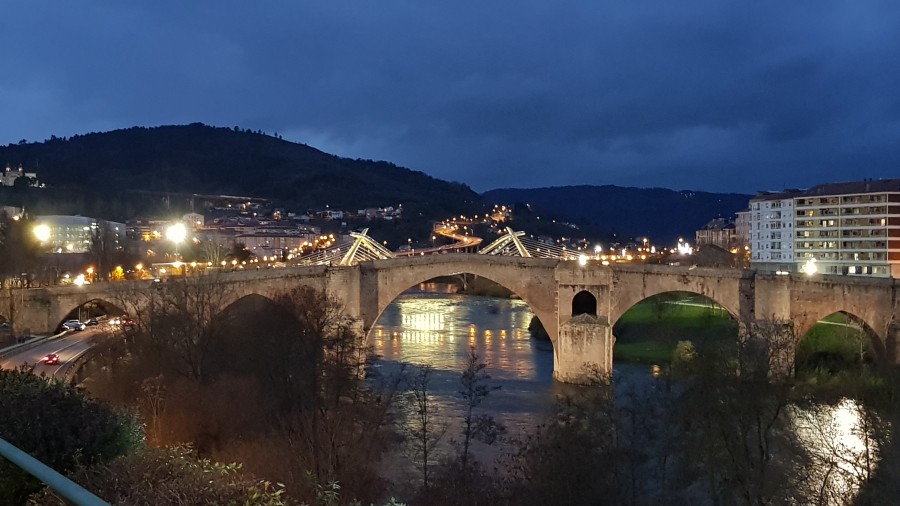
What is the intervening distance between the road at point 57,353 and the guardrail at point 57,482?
1645cm

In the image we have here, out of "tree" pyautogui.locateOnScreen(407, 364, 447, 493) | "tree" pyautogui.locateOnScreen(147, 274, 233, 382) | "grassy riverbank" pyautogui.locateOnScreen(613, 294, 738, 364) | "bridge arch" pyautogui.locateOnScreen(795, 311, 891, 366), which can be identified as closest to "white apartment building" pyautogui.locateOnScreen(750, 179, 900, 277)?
"grassy riverbank" pyautogui.locateOnScreen(613, 294, 738, 364)

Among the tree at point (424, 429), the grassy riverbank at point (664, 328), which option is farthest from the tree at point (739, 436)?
the grassy riverbank at point (664, 328)

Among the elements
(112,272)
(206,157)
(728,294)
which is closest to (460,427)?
(728,294)

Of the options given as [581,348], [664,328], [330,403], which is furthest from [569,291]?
[330,403]

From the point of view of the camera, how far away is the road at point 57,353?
702 inches

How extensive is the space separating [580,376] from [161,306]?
13555 mm

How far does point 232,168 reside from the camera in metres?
124

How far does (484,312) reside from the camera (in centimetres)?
4400

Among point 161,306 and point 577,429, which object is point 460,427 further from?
point 161,306

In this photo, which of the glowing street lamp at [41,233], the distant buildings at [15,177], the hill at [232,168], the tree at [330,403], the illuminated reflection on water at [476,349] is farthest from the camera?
the hill at [232,168]

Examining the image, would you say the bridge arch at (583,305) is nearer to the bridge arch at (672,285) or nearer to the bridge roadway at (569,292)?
the bridge roadway at (569,292)

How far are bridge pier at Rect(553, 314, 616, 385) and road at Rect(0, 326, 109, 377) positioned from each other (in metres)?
14.8

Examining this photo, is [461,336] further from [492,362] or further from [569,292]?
[569,292]

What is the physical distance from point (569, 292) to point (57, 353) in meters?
16.8
